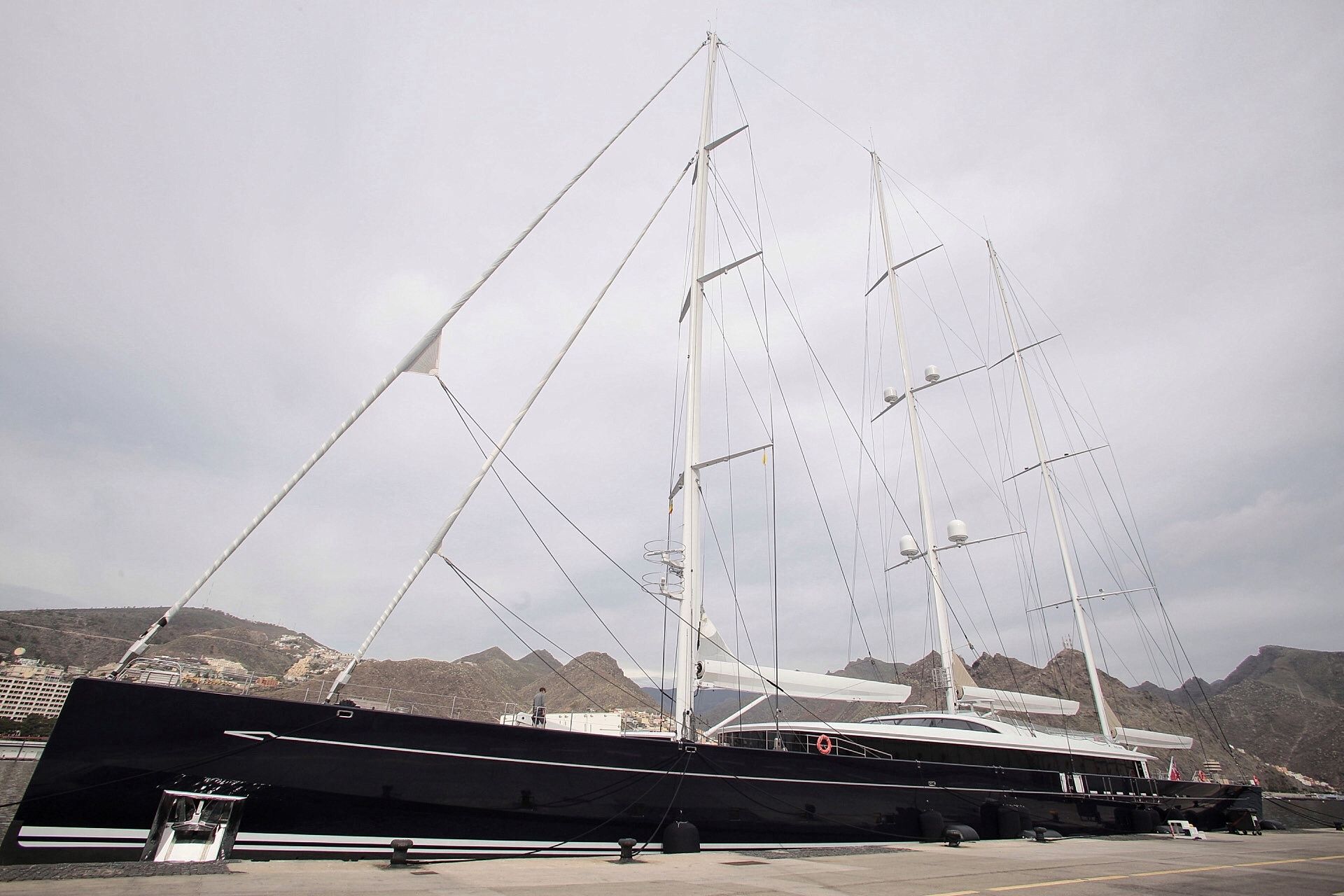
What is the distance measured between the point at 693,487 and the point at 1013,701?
12.7 metres

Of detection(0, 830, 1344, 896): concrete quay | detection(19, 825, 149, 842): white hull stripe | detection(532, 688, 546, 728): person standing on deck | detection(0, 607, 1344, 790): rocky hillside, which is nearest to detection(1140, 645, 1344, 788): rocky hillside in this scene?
detection(0, 607, 1344, 790): rocky hillside

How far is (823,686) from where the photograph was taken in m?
14.5

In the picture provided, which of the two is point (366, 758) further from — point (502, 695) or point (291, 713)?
point (502, 695)

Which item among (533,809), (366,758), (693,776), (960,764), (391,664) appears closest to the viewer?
(366,758)

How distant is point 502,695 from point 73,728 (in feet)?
244

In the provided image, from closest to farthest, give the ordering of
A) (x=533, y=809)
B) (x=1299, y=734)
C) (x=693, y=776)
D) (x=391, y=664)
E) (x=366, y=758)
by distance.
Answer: (x=366, y=758) → (x=533, y=809) → (x=693, y=776) → (x=391, y=664) → (x=1299, y=734)

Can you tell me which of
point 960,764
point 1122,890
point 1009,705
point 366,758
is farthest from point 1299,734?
point 366,758

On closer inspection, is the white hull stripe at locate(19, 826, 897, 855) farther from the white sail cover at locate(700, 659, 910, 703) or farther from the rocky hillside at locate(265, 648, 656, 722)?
the rocky hillside at locate(265, 648, 656, 722)

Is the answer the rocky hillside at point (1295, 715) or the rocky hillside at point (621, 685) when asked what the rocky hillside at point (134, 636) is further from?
the rocky hillside at point (1295, 715)

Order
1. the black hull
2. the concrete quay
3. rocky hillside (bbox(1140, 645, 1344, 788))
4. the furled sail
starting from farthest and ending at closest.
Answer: rocky hillside (bbox(1140, 645, 1344, 788)), the furled sail, the black hull, the concrete quay

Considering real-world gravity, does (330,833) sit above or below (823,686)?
below

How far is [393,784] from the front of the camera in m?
8.26

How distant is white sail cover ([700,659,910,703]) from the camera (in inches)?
499

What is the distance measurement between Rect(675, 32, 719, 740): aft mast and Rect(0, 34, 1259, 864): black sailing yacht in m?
0.04
